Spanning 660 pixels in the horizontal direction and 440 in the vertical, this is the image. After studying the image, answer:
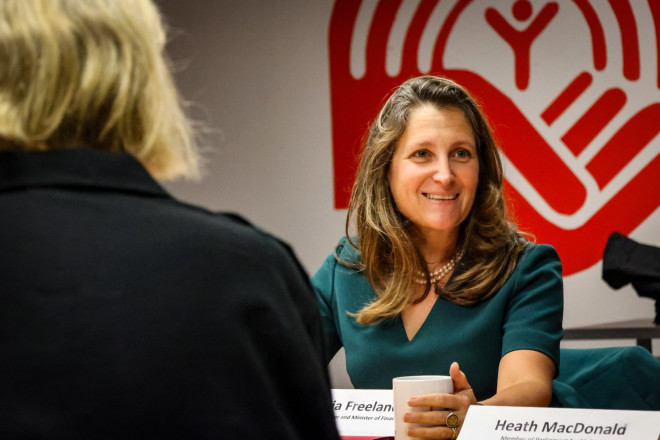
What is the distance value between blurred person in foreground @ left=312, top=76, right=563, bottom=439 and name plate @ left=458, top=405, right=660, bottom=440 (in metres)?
0.47

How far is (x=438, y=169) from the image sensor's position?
1.92 meters

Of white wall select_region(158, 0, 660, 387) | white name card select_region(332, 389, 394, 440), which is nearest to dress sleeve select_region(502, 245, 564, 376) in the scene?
white name card select_region(332, 389, 394, 440)

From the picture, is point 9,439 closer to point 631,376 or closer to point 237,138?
point 631,376

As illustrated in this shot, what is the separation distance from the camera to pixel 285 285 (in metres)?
0.74

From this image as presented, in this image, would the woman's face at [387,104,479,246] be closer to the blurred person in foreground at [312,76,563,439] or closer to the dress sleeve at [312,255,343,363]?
the blurred person in foreground at [312,76,563,439]

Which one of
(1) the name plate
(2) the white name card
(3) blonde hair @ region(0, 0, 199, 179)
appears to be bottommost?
(2) the white name card

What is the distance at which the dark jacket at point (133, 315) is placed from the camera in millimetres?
640

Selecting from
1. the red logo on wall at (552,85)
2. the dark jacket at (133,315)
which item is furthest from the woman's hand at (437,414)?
the red logo on wall at (552,85)

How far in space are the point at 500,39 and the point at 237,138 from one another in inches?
56.2

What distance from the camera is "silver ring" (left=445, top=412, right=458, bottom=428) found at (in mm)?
1220

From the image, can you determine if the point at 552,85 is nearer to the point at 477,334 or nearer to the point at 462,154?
the point at 462,154

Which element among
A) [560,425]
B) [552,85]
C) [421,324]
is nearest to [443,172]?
[421,324]

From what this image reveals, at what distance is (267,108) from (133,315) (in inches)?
148

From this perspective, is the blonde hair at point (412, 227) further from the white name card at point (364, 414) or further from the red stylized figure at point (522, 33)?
the red stylized figure at point (522, 33)
